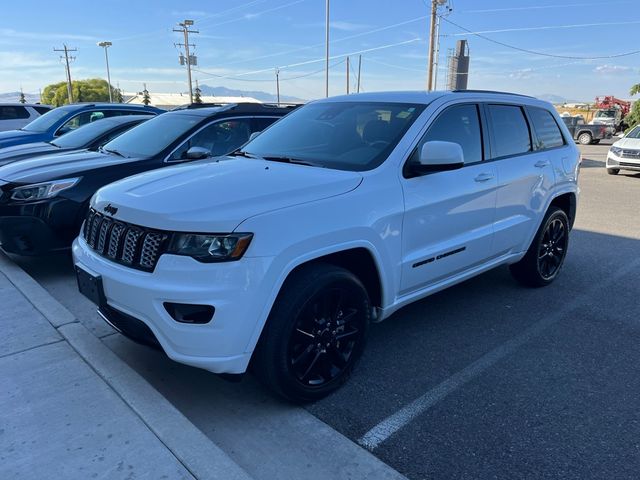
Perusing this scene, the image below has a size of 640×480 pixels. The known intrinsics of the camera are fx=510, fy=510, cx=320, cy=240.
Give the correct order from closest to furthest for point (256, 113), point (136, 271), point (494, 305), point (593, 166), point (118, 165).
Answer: point (136, 271)
point (494, 305)
point (118, 165)
point (256, 113)
point (593, 166)

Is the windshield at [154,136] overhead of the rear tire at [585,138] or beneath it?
overhead

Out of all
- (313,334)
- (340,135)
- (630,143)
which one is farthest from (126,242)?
(630,143)

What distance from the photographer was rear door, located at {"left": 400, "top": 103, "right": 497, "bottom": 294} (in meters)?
3.36

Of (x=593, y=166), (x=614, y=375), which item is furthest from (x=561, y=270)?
(x=593, y=166)

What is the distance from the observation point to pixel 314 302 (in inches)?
113

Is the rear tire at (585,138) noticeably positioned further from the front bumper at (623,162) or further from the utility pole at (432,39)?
the front bumper at (623,162)

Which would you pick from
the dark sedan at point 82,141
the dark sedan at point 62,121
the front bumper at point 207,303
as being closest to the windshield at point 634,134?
the dark sedan at point 62,121

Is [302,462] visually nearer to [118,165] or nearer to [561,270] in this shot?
[118,165]

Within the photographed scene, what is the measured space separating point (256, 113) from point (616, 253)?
4.80 metres

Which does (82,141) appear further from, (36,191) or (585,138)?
(585,138)

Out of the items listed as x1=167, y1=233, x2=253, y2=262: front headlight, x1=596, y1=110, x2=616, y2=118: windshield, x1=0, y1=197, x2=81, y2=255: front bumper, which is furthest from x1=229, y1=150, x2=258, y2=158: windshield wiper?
x1=596, y1=110, x2=616, y2=118: windshield

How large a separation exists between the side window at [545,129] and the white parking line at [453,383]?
1509 millimetres

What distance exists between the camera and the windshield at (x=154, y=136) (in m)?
5.59

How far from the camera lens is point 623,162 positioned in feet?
46.4
